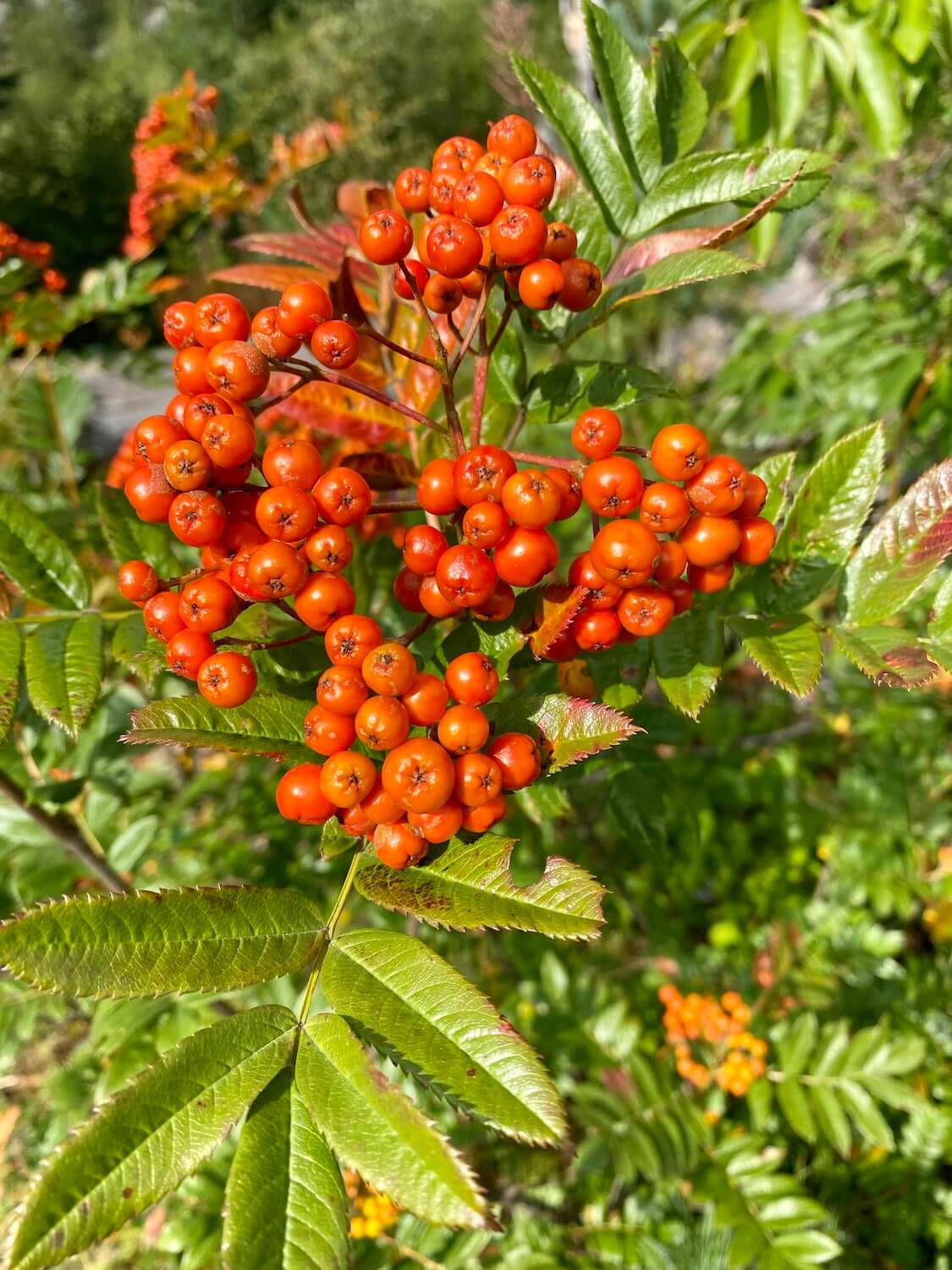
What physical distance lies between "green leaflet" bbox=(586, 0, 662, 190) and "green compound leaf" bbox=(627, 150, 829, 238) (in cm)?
5

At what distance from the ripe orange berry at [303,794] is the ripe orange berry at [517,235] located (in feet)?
2.58

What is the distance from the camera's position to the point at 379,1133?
0.87 m

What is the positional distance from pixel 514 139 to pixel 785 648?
2.97 feet

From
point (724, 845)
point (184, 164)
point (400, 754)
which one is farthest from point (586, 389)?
point (184, 164)

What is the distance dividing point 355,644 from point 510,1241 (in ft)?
8.11

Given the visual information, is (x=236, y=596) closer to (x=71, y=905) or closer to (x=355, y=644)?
(x=355, y=644)

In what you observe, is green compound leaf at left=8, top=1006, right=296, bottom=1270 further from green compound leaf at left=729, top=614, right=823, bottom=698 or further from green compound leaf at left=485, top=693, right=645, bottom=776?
green compound leaf at left=729, top=614, right=823, bottom=698

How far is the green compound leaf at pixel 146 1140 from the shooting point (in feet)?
2.61

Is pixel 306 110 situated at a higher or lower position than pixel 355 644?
higher

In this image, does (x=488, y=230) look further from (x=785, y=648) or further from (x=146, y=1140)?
(x=146, y=1140)

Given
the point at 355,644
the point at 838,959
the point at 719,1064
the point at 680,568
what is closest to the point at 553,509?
the point at 680,568

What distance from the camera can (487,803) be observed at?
1.07 metres

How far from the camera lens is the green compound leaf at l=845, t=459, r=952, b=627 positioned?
136 cm

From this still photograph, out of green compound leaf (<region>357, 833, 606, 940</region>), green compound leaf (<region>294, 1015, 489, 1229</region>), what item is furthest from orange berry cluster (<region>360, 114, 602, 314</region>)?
green compound leaf (<region>294, 1015, 489, 1229</region>)
